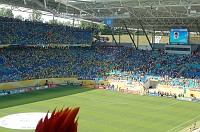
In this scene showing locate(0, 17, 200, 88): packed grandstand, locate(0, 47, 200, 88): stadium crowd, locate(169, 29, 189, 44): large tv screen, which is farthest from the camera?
locate(169, 29, 189, 44): large tv screen

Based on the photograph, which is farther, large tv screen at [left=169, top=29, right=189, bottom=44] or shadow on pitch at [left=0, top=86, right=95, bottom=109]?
large tv screen at [left=169, top=29, right=189, bottom=44]

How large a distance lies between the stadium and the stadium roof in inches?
6.9

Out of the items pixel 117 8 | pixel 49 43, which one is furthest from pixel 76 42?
pixel 117 8

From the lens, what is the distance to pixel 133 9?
57.9 metres

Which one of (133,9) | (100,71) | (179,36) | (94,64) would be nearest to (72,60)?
(94,64)

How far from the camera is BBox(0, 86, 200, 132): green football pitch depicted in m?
32.3

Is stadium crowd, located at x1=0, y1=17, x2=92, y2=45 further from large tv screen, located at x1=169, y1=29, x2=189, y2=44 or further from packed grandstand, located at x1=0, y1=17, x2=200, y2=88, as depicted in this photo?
large tv screen, located at x1=169, y1=29, x2=189, y2=44

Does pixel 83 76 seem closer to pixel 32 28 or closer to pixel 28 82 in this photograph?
pixel 28 82

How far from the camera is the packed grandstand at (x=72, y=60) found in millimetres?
56562

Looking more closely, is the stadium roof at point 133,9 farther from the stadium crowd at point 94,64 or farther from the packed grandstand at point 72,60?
the stadium crowd at point 94,64

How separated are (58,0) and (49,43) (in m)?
12.9

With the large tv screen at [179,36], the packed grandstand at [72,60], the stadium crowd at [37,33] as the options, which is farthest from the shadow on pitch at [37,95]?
the large tv screen at [179,36]

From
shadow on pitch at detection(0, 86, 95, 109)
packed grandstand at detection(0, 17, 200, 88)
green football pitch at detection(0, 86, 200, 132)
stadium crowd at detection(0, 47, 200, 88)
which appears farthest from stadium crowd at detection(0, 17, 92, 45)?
green football pitch at detection(0, 86, 200, 132)

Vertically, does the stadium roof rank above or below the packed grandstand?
above
